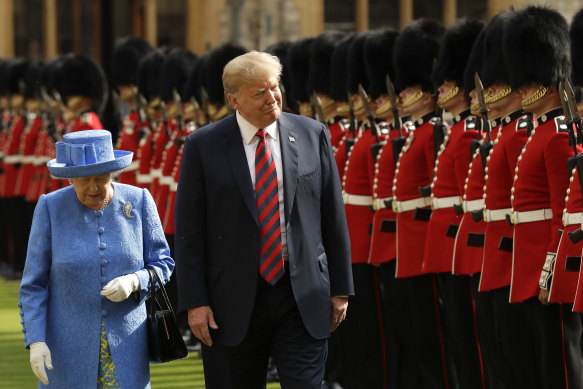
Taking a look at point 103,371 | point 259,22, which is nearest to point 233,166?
point 103,371

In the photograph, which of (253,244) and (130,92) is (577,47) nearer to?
(253,244)

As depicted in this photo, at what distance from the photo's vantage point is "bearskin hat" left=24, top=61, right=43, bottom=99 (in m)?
15.0

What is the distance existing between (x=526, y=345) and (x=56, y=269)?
1.90m

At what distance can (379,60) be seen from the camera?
739 cm

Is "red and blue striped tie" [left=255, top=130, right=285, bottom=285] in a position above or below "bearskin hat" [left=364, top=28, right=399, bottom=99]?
below

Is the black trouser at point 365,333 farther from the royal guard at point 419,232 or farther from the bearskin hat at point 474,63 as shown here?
the bearskin hat at point 474,63

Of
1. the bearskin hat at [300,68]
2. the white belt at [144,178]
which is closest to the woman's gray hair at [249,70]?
the bearskin hat at [300,68]

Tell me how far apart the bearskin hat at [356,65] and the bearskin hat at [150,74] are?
3.50 m

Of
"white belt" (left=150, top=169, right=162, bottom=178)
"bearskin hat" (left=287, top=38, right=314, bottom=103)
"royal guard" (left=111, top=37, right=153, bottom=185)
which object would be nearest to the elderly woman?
"bearskin hat" (left=287, top=38, right=314, bottom=103)

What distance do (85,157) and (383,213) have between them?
2.48 m

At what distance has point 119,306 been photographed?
4.51 meters

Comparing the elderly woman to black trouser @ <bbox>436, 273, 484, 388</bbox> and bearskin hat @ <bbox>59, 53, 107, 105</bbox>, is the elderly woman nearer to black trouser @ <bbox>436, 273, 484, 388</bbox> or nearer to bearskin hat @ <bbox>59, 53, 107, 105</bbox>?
black trouser @ <bbox>436, 273, 484, 388</bbox>

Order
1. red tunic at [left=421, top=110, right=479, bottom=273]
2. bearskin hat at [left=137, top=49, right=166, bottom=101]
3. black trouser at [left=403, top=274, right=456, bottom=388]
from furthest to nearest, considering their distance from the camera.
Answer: bearskin hat at [left=137, top=49, right=166, bottom=101], black trouser at [left=403, top=274, right=456, bottom=388], red tunic at [left=421, top=110, right=479, bottom=273]

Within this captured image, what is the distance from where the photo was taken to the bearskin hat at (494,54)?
579 cm
